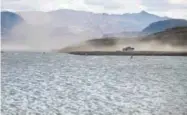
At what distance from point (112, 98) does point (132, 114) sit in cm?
638

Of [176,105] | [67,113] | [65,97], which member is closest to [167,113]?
[176,105]

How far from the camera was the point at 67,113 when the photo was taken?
2567cm

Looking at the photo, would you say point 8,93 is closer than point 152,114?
No

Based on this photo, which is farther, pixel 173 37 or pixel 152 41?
pixel 152 41

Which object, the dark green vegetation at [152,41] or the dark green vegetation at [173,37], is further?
the dark green vegetation at [152,41]

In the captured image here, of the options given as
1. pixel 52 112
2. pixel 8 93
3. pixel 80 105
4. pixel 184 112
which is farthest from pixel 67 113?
pixel 8 93

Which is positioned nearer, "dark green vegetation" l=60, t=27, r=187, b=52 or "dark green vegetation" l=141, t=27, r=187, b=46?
"dark green vegetation" l=141, t=27, r=187, b=46

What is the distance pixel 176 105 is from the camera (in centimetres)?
2806

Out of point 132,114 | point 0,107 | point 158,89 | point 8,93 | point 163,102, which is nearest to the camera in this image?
point 132,114

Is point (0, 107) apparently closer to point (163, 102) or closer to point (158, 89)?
point (163, 102)

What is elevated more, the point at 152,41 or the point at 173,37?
the point at 173,37

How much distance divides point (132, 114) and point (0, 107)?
26.4 feet

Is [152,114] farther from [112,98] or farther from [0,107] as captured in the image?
[0,107]

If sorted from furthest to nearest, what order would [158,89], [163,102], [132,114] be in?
[158,89] → [163,102] → [132,114]
